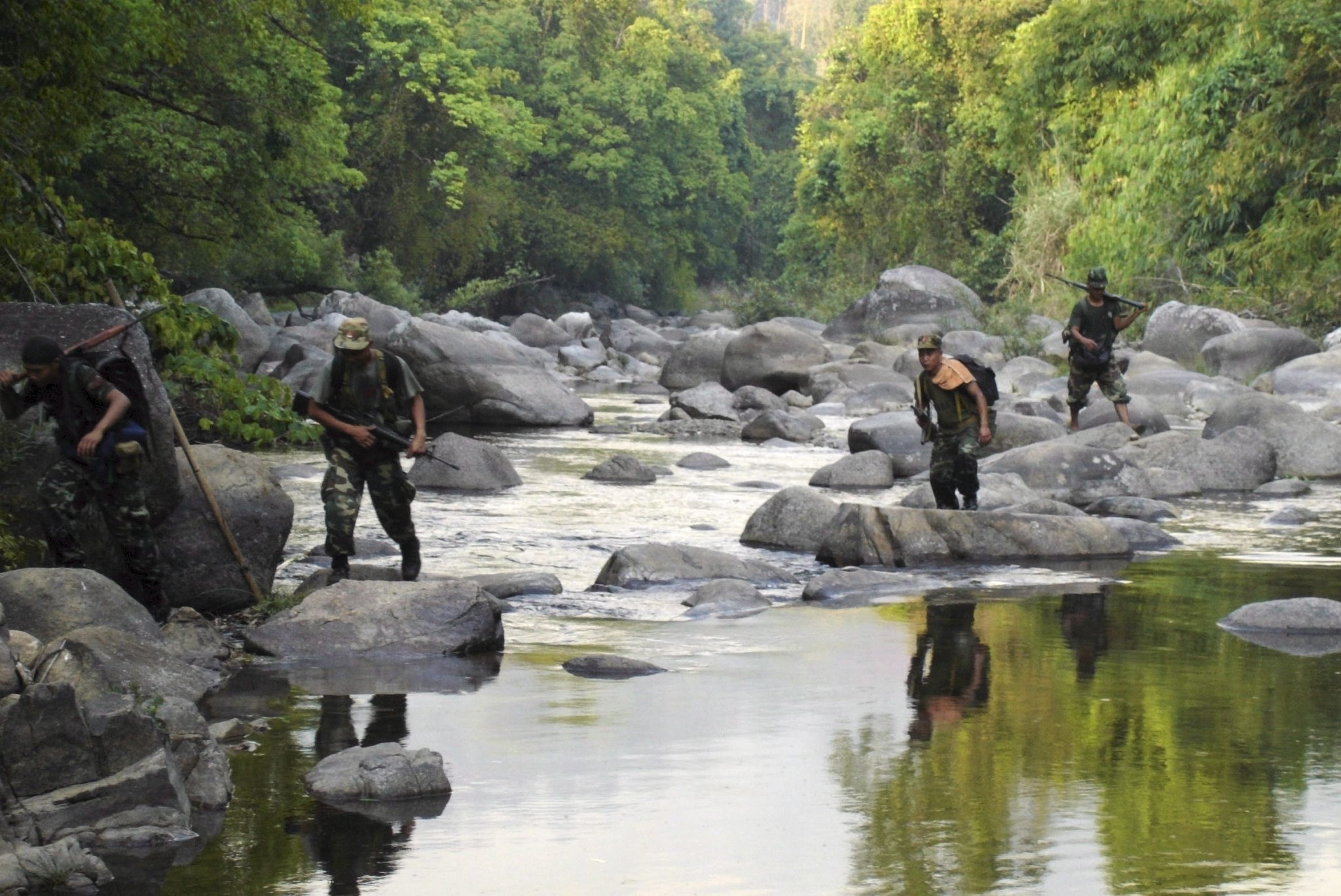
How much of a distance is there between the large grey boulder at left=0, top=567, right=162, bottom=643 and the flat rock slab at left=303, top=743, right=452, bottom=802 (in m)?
1.63

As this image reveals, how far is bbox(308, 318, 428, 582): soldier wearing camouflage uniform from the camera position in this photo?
9477 mm

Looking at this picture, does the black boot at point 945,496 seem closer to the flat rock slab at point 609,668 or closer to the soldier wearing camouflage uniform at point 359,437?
the soldier wearing camouflage uniform at point 359,437

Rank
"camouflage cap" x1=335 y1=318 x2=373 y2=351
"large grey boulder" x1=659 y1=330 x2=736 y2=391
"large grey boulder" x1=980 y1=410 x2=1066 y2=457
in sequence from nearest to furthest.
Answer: "camouflage cap" x1=335 y1=318 x2=373 y2=351
"large grey boulder" x1=980 y1=410 x2=1066 y2=457
"large grey boulder" x1=659 y1=330 x2=736 y2=391

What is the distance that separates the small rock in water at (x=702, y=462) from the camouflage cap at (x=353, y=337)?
329 inches

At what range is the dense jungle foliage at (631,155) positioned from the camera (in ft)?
46.2

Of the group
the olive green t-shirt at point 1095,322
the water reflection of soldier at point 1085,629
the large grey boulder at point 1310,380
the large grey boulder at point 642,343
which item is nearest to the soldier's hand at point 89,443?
the water reflection of soldier at point 1085,629

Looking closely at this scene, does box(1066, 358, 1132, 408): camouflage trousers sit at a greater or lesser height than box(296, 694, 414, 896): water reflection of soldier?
greater

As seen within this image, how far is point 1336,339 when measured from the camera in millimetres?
24625

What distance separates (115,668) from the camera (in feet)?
20.7

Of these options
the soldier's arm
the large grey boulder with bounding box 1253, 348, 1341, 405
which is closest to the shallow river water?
the soldier's arm

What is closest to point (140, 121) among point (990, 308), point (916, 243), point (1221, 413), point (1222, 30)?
point (1221, 413)

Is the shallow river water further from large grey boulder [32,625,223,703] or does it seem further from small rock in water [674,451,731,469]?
small rock in water [674,451,731,469]

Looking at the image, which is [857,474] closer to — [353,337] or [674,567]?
[674,567]

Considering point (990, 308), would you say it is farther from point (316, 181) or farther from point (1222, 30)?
point (316, 181)
